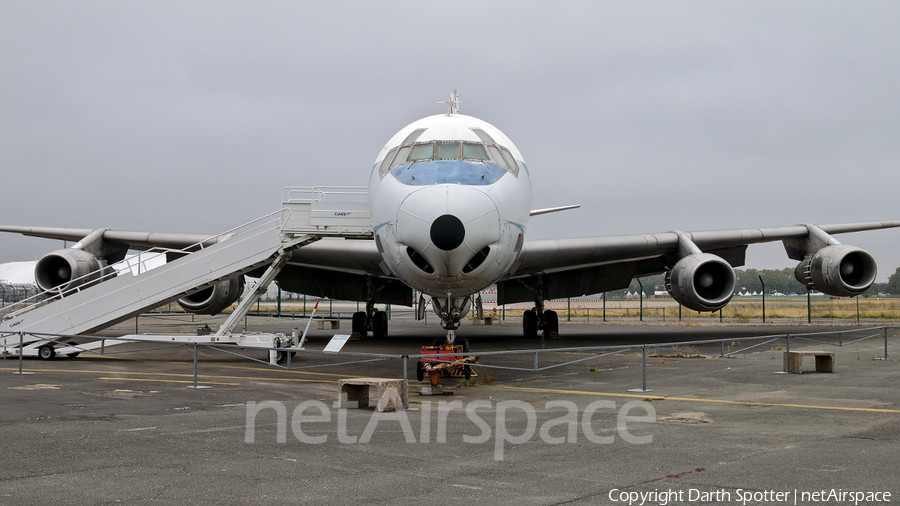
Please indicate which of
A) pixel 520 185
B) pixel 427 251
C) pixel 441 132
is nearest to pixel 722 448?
pixel 427 251

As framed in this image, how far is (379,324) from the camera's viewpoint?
22.8m

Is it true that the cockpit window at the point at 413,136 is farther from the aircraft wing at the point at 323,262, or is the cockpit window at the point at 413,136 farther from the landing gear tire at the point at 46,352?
the landing gear tire at the point at 46,352

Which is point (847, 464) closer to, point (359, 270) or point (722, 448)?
point (722, 448)

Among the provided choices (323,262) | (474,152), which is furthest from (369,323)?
(474,152)

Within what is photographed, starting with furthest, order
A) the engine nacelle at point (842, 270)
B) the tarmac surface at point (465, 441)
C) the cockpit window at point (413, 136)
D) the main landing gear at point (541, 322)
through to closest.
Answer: the main landing gear at point (541, 322)
the engine nacelle at point (842, 270)
the cockpit window at point (413, 136)
the tarmac surface at point (465, 441)

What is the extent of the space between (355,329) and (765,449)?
58.1 ft

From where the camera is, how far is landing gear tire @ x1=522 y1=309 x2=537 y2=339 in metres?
22.6

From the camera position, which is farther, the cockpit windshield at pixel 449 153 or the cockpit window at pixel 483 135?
the cockpit window at pixel 483 135

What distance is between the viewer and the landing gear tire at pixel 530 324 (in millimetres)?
22609

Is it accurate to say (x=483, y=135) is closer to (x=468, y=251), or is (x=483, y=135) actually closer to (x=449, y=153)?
(x=449, y=153)

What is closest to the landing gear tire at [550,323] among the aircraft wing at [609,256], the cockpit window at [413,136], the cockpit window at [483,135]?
the aircraft wing at [609,256]

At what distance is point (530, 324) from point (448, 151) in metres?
12.7

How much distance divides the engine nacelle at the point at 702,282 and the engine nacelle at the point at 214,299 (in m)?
10.7

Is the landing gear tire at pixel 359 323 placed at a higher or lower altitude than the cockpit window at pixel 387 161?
lower
